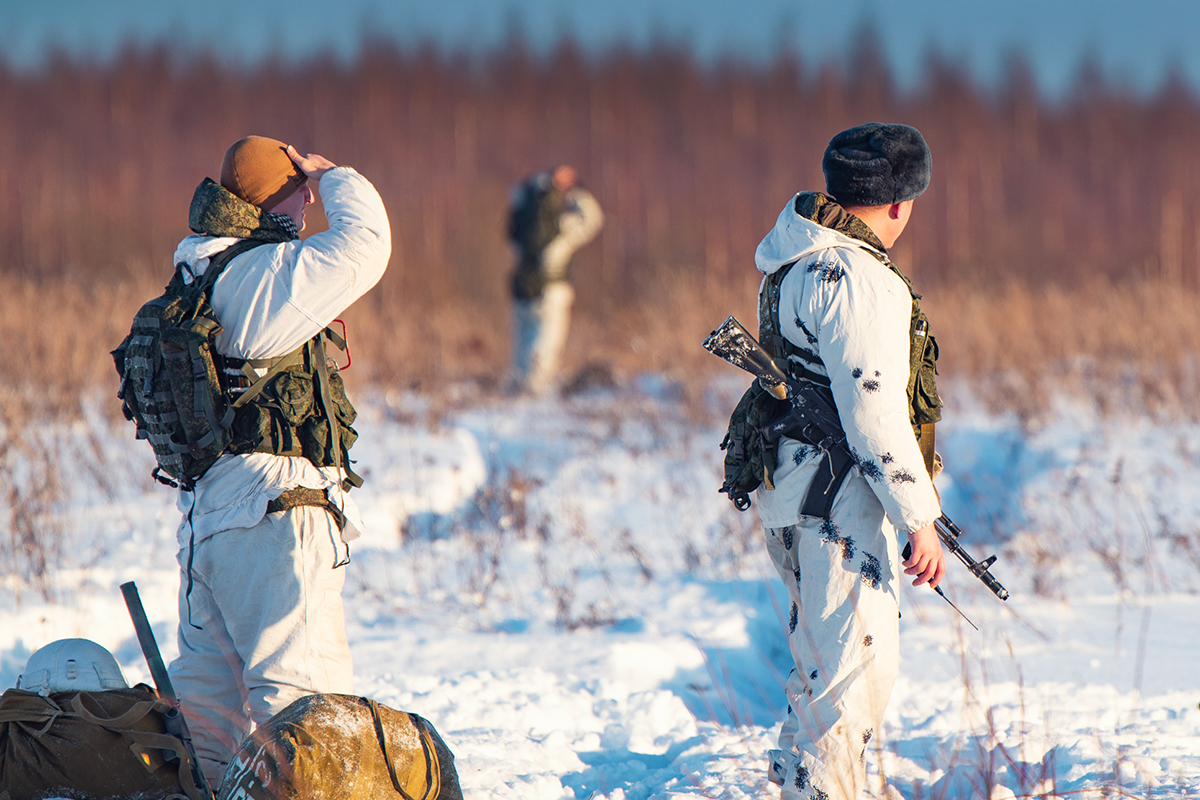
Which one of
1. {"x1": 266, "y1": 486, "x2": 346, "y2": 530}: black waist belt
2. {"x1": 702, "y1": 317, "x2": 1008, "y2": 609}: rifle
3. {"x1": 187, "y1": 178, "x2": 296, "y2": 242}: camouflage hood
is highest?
{"x1": 187, "y1": 178, "x2": 296, "y2": 242}: camouflage hood

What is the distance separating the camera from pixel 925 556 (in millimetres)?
1933

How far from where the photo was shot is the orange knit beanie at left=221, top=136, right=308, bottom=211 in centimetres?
206

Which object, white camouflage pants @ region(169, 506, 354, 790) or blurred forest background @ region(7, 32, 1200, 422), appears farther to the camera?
blurred forest background @ region(7, 32, 1200, 422)

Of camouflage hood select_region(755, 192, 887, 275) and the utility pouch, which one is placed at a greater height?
camouflage hood select_region(755, 192, 887, 275)

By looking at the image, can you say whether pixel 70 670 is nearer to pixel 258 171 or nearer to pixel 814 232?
pixel 258 171

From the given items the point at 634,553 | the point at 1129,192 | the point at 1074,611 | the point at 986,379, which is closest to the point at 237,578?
the point at 634,553

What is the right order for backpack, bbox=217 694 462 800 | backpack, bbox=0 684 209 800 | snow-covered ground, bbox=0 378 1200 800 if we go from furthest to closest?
1. snow-covered ground, bbox=0 378 1200 800
2. backpack, bbox=0 684 209 800
3. backpack, bbox=217 694 462 800

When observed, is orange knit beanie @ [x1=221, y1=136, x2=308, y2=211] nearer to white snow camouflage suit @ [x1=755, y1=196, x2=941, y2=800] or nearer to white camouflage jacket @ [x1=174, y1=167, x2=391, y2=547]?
white camouflage jacket @ [x1=174, y1=167, x2=391, y2=547]

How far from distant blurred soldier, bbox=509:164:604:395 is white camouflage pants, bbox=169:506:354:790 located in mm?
6500

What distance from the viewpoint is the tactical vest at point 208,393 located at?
1.97 metres

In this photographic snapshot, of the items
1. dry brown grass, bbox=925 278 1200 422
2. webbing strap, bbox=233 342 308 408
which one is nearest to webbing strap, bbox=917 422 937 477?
webbing strap, bbox=233 342 308 408

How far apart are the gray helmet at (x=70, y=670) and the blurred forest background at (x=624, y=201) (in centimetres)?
386

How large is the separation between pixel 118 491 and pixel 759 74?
76.4 feet

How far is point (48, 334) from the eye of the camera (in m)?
7.09
